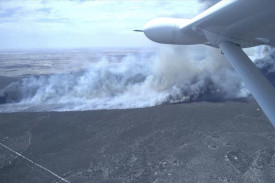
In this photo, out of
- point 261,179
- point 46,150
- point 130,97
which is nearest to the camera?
point 261,179

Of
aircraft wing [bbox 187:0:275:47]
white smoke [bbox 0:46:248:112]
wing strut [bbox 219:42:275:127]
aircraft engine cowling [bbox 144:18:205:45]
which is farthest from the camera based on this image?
white smoke [bbox 0:46:248:112]

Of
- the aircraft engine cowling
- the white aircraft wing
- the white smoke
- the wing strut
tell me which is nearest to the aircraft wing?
the white aircraft wing

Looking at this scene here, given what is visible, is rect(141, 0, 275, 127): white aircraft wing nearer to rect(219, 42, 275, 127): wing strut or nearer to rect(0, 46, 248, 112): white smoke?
rect(219, 42, 275, 127): wing strut

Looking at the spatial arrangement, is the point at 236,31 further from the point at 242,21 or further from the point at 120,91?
the point at 120,91

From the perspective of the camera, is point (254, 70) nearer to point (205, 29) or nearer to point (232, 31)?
point (232, 31)

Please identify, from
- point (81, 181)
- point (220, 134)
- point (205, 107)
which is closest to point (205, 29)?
point (81, 181)

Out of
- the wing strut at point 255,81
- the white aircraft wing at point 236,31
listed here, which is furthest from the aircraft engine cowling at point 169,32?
the wing strut at point 255,81

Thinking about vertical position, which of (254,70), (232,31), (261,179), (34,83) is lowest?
(261,179)

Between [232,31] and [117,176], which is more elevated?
[232,31]
